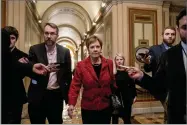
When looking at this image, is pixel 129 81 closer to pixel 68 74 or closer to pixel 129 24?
pixel 68 74

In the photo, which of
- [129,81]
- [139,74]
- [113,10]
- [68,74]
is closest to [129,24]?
[113,10]

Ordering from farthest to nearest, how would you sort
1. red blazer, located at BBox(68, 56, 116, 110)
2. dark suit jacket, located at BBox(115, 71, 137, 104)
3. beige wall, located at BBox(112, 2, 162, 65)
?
beige wall, located at BBox(112, 2, 162, 65)
dark suit jacket, located at BBox(115, 71, 137, 104)
red blazer, located at BBox(68, 56, 116, 110)

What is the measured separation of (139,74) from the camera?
2051 millimetres

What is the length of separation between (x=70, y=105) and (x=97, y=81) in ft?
1.49

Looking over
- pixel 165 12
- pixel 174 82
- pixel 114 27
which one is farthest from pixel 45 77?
pixel 165 12

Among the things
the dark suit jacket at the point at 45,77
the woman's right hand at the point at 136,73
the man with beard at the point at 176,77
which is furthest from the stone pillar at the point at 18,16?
the man with beard at the point at 176,77

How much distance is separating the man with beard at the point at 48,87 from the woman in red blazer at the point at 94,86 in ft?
0.70

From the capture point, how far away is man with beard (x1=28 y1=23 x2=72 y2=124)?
115 inches

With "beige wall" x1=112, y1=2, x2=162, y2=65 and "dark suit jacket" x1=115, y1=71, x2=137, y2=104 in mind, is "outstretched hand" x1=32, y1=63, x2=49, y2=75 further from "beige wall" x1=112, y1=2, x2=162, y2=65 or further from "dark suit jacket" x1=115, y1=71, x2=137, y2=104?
"beige wall" x1=112, y1=2, x2=162, y2=65

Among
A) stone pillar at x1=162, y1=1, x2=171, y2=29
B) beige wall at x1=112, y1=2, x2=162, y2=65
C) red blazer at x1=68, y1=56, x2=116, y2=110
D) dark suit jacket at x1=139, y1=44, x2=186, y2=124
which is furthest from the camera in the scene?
stone pillar at x1=162, y1=1, x2=171, y2=29

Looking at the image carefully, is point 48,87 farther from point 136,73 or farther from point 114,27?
point 114,27

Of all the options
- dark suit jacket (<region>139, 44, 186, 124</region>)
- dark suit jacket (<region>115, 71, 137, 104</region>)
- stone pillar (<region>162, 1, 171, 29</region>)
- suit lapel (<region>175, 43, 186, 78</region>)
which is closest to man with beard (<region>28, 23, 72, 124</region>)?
dark suit jacket (<region>115, 71, 137, 104</region>)

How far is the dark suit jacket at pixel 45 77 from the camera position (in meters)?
2.91

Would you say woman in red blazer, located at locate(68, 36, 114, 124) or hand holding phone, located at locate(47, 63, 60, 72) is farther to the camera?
woman in red blazer, located at locate(68, 36, 114, 124)
